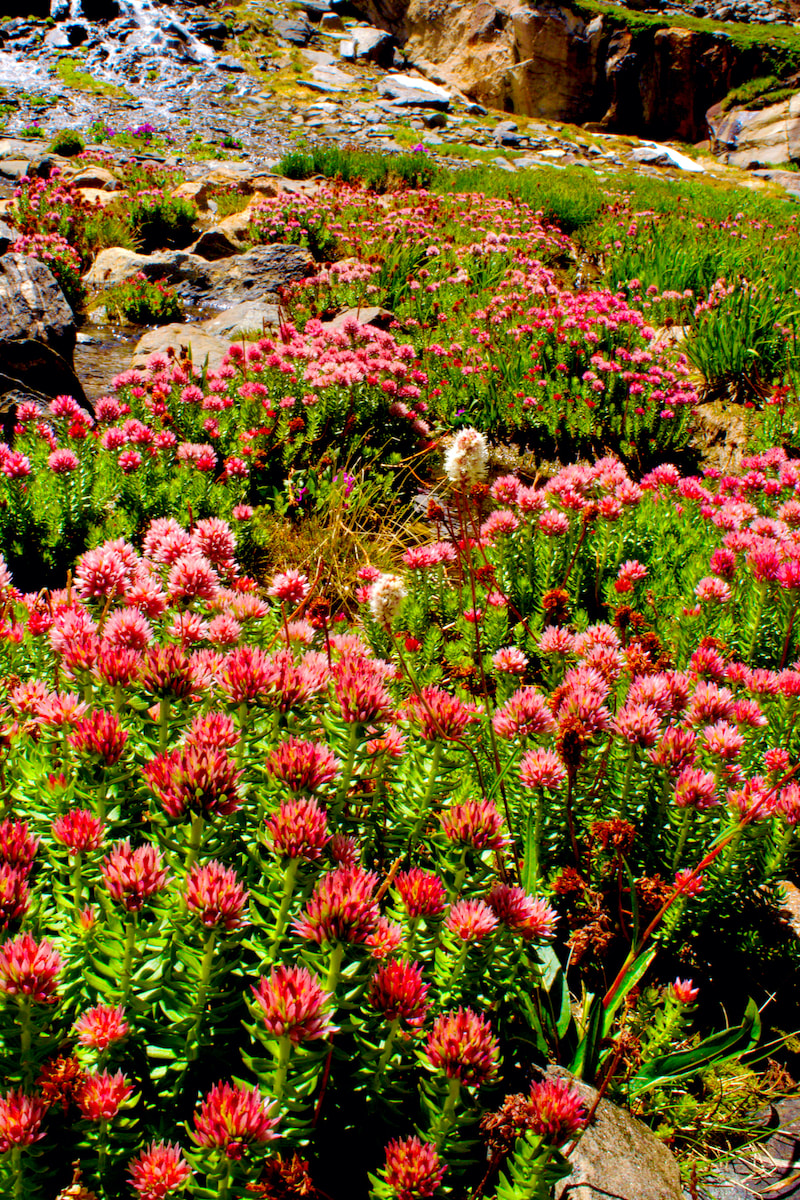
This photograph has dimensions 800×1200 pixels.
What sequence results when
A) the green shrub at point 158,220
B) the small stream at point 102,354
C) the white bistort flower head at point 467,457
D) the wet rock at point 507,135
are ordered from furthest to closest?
the wet rock at point 507,135, the green shrub at point 158,220, the small stream at point 102,354, the white bistort flower head at point 467,457

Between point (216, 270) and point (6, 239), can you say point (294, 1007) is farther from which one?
point (216, 270)

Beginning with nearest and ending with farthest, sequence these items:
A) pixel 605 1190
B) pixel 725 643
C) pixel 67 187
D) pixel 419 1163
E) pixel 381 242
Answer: pixel 419 1163, pixel 605 1190, pixel 725 643, pixel 381 242, pixel 67 187

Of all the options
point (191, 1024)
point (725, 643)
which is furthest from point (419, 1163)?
point (725, 643)

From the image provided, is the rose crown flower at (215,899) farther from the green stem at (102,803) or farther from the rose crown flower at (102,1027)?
the green stem at (102,803)

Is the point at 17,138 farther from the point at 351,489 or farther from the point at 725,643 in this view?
the point at 725,643

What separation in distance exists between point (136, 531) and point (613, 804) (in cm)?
321

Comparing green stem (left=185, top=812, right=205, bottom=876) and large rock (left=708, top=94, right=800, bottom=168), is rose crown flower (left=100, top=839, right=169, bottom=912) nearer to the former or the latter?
green stem (left=185, top=812, right=205, bottom=876)

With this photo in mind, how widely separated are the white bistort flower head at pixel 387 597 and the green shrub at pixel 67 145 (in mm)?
19249

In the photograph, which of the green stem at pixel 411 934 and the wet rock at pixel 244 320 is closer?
the green stem at pixel 411 934

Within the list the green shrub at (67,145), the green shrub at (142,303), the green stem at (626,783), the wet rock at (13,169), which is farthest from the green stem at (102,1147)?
the green shrub at (67,145)

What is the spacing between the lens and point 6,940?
50.2 inches

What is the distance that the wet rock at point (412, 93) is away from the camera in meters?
30.7

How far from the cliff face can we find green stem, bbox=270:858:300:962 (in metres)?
44.7

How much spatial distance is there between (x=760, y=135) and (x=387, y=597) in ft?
128
